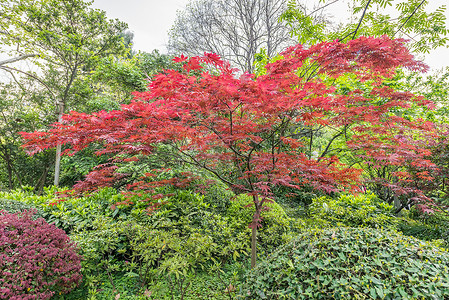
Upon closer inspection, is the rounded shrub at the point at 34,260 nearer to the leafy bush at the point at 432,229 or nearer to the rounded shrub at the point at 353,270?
the rounded shrub at the point at 353,270

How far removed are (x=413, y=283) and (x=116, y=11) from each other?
11791 millimetres

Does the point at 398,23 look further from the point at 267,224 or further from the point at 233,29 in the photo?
the point at 233,29

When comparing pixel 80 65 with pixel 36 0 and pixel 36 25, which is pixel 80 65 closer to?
pixel 36 25

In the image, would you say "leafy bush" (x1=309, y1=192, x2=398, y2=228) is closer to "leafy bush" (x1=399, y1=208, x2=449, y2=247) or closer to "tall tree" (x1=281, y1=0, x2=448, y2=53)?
"leafy bush" (x1=399, y1=208, x2=449, y2=247)

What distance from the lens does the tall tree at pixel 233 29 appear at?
377 inches

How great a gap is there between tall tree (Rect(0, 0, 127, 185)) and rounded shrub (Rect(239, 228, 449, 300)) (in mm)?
7189

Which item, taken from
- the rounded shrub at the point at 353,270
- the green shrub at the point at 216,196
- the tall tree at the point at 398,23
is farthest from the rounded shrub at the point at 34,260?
the tall tree at the point at 398,23

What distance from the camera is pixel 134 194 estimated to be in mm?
3266

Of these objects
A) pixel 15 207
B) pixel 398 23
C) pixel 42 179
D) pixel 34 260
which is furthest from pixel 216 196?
pixel 42 179

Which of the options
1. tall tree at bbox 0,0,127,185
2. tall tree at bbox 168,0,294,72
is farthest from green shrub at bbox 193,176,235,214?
tall tree at bbox 168,0,294,72

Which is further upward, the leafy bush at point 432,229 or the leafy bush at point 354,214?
Result: the leafy bush at point 354,214

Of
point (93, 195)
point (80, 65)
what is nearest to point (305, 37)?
point (93, 195)

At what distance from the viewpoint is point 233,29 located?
10266 mm

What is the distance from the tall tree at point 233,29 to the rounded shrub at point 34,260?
9183 millimetres
